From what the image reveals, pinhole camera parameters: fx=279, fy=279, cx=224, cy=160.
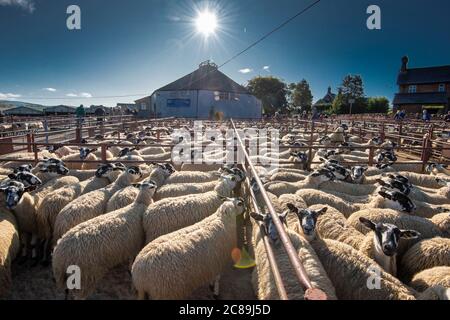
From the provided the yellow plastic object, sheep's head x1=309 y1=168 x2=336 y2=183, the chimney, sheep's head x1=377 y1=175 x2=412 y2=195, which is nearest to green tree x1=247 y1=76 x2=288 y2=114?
the chimney

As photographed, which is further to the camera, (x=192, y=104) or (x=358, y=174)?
(x=192, y=104)

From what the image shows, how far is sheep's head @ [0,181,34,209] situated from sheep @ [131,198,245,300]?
7.76 ft

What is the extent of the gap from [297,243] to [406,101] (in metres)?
51.0

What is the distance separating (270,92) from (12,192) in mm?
56026

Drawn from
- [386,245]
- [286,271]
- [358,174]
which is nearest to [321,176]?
[358,174]

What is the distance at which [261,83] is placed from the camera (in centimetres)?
5697

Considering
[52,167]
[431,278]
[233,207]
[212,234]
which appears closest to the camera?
[431,278]

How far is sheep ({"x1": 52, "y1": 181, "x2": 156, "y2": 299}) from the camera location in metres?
3.20

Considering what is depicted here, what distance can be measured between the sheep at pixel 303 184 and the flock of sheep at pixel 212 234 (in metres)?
0.02

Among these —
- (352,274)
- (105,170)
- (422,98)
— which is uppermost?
(422,98)

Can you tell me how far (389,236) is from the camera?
10.1ft

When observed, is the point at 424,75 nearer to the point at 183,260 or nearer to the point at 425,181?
the point at 425,181
